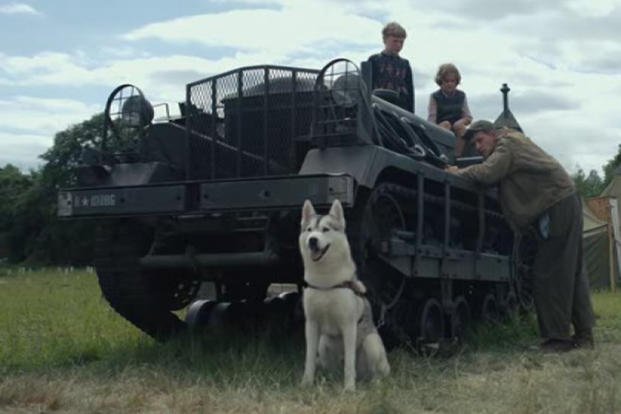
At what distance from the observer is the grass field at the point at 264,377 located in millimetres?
5227

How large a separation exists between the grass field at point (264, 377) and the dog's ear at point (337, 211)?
3.18 feet

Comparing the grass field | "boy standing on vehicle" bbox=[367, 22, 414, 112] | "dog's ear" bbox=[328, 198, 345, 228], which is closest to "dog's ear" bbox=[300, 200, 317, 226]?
"dog's ear" bbox=[328, 198, 345, 228]

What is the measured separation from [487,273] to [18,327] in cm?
469

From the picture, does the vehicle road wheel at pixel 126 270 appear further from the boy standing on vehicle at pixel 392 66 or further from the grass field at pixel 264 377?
the boy standing on vehicle at pixel 392 66

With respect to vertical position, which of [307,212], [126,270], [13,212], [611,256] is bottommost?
[611,256]

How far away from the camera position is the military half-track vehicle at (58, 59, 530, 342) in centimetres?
678

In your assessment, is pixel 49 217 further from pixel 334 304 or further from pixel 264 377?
pixel 334 304

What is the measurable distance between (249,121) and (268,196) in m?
1.11

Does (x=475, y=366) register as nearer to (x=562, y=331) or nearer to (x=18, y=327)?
(x=562, y=331)

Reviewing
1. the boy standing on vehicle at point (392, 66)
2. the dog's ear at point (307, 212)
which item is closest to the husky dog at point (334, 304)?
the dog's ear at point (307, 212)

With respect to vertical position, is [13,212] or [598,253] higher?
[13,212]

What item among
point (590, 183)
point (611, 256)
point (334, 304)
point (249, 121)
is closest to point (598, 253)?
point (611, 256)

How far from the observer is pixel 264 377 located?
6242 millimetres

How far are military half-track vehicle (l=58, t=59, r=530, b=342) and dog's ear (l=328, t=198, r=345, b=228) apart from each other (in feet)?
0.52
